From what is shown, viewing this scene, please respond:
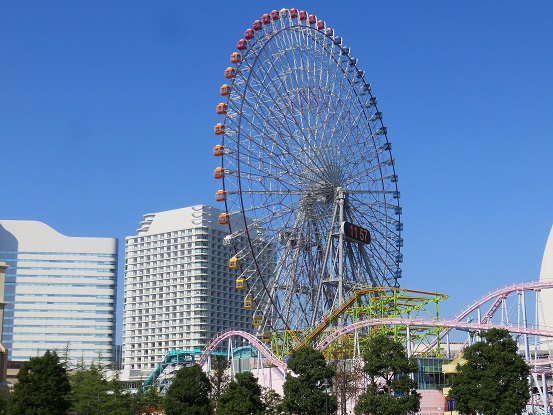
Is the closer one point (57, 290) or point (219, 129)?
point (219, 129)

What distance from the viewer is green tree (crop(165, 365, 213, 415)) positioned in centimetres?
5491

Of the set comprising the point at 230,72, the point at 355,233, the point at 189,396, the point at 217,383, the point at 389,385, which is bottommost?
the point at 189,396

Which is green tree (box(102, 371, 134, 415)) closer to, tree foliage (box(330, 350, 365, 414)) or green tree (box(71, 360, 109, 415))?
green tree (box(71, 360, 109, 415))

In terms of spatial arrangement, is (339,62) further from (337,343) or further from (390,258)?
(337,343)

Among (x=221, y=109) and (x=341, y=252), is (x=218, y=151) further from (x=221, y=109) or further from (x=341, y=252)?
(x=341, y=252)

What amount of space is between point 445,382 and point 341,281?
14.5 meters

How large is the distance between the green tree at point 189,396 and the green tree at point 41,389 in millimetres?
6756

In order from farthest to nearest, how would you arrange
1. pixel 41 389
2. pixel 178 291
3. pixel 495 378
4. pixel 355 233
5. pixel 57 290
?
pixel 57 290
pixel 178 291
pixel 355 233
pixel 495 378
pixel 41 389

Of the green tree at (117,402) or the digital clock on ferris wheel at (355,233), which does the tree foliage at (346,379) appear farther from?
the green tree at (117,402)

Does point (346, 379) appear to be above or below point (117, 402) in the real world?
above

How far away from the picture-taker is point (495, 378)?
52000 millimetres

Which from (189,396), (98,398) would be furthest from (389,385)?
(98,398)

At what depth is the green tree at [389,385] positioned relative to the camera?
5150 cm

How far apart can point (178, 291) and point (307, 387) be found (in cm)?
10653
